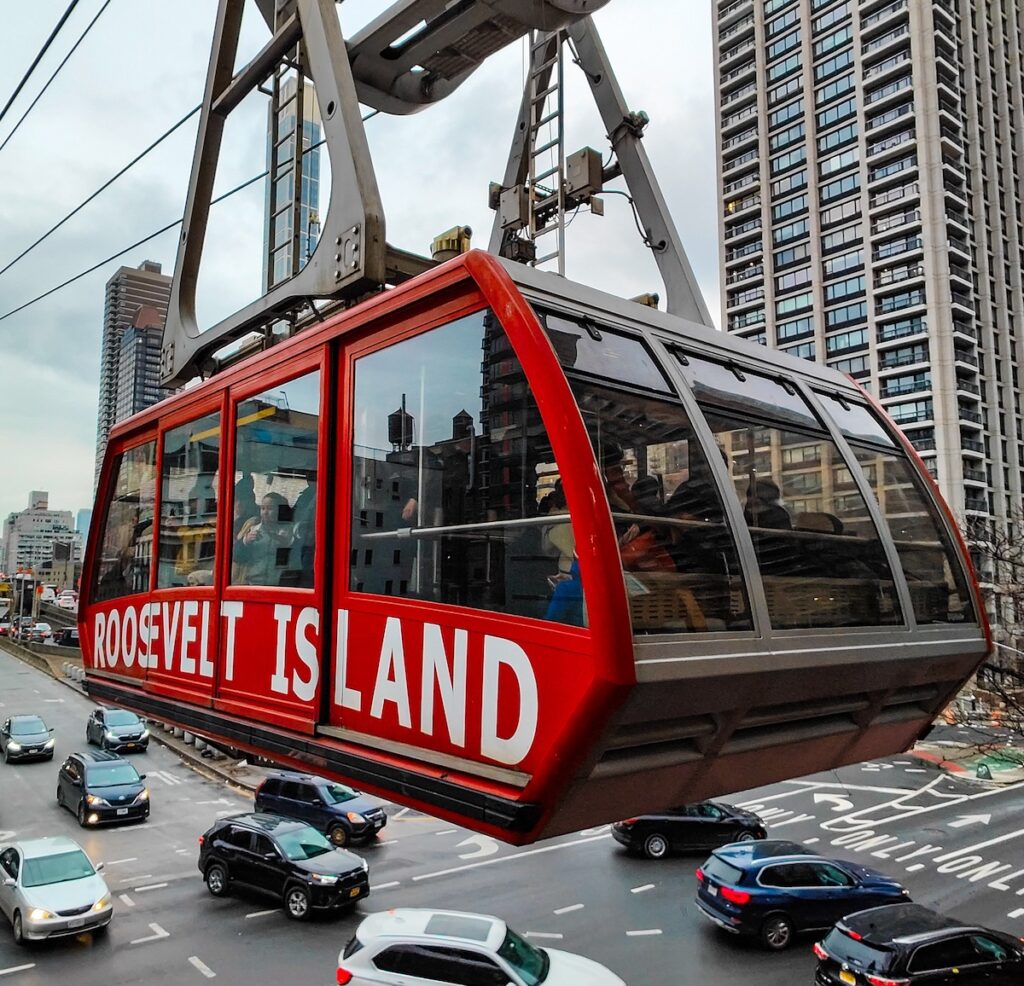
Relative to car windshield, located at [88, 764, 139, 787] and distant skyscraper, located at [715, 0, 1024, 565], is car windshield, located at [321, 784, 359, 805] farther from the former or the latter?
distant skyscraper, located at [715, 0, 1024, 565]

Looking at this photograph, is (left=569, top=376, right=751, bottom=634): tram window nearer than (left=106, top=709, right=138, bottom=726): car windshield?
Yes

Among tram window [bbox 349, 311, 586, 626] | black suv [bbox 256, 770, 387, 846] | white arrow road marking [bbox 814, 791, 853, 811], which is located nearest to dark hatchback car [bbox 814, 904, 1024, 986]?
black suv [bbox 256, 770, 387, 846]

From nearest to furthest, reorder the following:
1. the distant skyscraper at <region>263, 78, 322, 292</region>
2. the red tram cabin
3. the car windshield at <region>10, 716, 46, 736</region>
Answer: the red tram cabin < the distant skyscraper at <region>263, 78, 322, 292</region> < the car windshield at <region>10, 716, 46, 736</region>

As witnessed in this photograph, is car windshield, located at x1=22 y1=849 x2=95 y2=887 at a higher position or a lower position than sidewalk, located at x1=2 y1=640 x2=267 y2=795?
higher

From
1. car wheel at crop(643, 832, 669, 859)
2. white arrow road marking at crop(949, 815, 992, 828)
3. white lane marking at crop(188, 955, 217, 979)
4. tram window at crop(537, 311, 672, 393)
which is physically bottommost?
white arrow road marking at crop(949, 815, 992, 828)

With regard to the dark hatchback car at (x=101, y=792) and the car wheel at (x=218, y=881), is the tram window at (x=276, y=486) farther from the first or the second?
the dark hatchback car at (x=101, y=792)

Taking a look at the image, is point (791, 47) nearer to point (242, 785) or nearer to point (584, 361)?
point (242, 785)

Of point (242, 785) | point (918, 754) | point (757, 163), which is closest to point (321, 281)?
point (242, 785)
